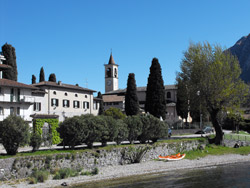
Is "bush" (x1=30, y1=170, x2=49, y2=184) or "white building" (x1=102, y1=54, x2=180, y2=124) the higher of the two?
"white building" (x1=102, y1=54, x2=180, y2=124)

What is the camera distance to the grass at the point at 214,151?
42344 mm

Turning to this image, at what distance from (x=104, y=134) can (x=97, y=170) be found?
5700 millimetres

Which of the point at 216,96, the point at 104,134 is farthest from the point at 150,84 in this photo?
the point at 104,134

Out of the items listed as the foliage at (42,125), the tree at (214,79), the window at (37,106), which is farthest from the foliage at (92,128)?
the window at (37,106)

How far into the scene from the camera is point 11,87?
152 ft

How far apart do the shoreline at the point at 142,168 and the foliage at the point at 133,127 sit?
420cm

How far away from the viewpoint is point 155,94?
62594 mm

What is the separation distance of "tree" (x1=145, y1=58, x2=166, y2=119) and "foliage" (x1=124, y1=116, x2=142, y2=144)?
2252cm

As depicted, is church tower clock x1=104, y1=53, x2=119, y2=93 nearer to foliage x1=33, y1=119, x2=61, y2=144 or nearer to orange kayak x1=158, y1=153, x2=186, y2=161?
foliage x1=33, y1=119, x2=61, y2=144

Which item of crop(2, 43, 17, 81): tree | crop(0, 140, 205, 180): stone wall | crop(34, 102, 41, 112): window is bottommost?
crop(0, 140, 205, 180): stone wall

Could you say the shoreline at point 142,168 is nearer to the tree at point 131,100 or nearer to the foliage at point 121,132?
the foliage at point 121,132

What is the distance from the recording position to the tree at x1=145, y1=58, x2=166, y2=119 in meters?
62.2

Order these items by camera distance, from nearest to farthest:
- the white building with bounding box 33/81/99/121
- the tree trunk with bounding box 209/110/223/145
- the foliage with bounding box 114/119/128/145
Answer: the foliage with bounding box 114/119/128/145, the tree trunk with bounding box 209/110/223/145, the white building with bounding box 33/81/99/121

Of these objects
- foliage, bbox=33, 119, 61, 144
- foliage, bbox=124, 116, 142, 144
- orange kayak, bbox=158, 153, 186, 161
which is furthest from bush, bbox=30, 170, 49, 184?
orange kayak, bbox=158, 153, 186, 161
